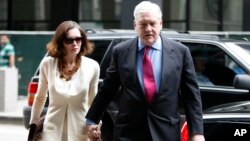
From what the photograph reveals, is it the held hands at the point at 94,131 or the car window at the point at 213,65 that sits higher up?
the car window at the point at 213,65

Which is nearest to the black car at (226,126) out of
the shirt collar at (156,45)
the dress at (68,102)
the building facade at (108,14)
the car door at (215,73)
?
the shirt collar at (156,45)

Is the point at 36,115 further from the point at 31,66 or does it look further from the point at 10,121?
the point at 31,66

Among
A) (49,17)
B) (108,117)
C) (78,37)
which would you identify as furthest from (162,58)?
(49,17)

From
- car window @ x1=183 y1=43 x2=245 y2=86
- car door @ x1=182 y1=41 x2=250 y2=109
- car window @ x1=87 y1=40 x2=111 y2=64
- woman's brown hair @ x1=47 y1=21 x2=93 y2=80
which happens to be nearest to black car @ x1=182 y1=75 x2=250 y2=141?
woman's brown hair @ x1=47 y1=21 x2=93 y2=80

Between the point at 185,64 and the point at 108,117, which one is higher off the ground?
the point at 185,64

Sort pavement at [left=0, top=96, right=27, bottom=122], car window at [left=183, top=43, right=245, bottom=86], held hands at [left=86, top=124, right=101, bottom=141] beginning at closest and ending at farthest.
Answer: held hands at [left=86, top=124, right=101, bottom=141]
car window at [left=183, top=43, right=245, bottom=86]
pavement at [left=0, top=96, right=27, bottom=122]

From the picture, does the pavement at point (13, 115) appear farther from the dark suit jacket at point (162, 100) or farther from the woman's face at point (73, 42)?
the dark suit jacket at point (162, 100)

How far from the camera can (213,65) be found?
791 centimetres

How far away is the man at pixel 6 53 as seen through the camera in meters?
16.3

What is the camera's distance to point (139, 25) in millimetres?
4512

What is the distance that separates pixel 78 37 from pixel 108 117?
231 centimetres

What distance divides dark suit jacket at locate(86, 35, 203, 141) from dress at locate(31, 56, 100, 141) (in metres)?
0.65

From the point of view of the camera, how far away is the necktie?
175 inches

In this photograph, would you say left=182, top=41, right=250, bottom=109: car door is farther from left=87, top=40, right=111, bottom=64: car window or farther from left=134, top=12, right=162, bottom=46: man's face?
left=134, top=12, right=162, bottom=46: man's face
